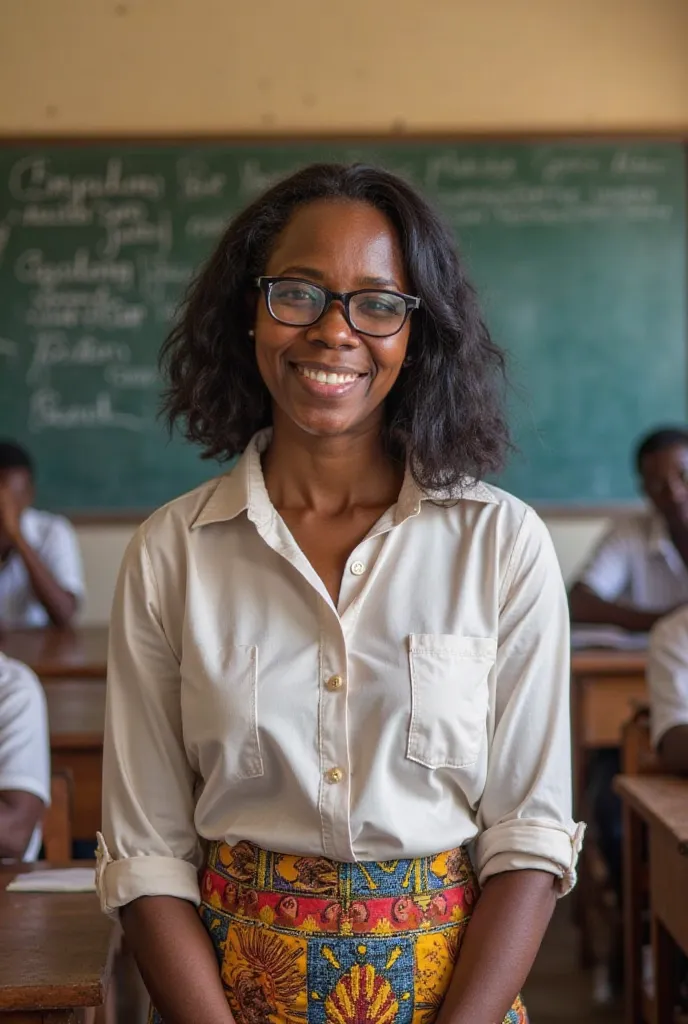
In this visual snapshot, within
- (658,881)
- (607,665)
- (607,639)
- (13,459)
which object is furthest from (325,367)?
(13,459)

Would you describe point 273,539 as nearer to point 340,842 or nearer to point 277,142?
point 340,842

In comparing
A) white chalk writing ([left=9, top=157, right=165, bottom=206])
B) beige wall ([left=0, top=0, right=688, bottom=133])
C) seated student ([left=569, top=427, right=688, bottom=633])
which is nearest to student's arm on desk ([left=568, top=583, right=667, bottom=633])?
seated student ([left=569, top=427, right=688, bottom=633])

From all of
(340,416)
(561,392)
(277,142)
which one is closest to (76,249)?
(277,142)

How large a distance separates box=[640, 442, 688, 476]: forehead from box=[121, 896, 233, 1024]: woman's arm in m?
2.85

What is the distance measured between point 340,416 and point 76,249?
3.36 meters

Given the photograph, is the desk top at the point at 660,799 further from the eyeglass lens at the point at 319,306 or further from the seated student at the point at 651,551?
the seated student at the point at 651,551

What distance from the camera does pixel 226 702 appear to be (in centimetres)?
123

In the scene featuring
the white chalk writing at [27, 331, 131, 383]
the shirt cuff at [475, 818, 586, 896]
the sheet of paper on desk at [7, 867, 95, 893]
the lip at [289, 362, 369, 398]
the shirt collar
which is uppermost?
the white chalk writing at [27, 331, 131, 383]

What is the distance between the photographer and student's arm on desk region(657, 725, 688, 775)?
2.16 metres

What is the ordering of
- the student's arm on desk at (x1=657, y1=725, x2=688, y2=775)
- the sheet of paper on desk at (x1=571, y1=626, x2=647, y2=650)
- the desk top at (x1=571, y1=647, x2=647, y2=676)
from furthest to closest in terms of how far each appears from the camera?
the sheet of paper on desk at (x1=571, y1=626, x2=647, y2=650), the desk top at (x1=571, y1=647, x2=647, y2=676), the student's arm on desk at (x1=657, y1=725, x2=688, y2=775)

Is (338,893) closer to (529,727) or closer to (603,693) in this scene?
(529,727)

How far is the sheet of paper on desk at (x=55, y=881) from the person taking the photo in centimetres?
Answer: 162

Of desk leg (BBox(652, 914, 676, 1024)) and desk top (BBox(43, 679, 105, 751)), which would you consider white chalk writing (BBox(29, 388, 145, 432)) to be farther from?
desk leg (BBox(652, 914, 676, 1024))

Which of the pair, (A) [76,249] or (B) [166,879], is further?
(A) [76,249]
